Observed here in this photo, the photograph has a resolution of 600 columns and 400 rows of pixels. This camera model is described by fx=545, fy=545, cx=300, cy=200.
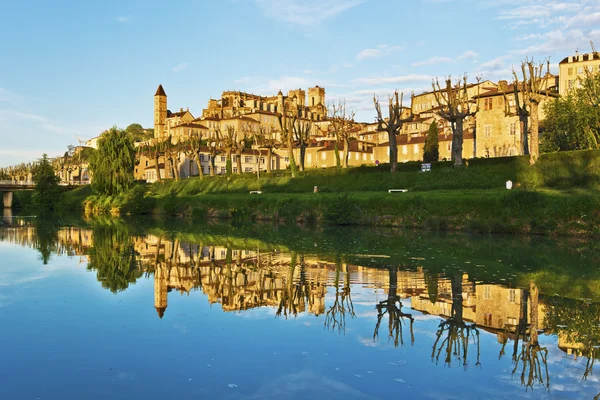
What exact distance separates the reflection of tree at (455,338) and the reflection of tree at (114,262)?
35.3 feet

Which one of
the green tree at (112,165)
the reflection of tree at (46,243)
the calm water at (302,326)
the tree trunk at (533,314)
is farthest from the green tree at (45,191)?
the tree trunk at (533,314)

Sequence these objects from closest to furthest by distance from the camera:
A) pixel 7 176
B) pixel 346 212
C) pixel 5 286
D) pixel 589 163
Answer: pixel 5 286
pixel 589 163
pixel 346 212
pixel 7 176

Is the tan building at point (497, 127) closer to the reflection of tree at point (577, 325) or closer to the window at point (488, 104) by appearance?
the window at point (488, 104)

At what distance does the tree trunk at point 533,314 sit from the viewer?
1209 centimetres

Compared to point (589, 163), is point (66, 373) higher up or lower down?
lower down

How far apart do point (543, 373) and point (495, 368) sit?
32.7 inches

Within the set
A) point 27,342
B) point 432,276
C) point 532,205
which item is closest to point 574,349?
point 432,276

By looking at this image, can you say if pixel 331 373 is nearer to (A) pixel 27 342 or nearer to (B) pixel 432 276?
(A) pixel 27 342

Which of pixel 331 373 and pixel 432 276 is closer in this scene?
pixel 331 373

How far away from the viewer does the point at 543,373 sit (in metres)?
10.0

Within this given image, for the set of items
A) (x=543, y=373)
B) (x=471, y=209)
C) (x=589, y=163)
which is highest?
(x=589, y=163)

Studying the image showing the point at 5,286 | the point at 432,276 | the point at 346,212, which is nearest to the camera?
the point at 5,286

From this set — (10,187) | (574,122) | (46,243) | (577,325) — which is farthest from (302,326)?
(10,187)

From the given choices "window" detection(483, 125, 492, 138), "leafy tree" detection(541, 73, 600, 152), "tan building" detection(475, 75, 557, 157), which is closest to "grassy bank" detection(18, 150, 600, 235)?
"leafy tree" detection(541, 73, 600, 152)
